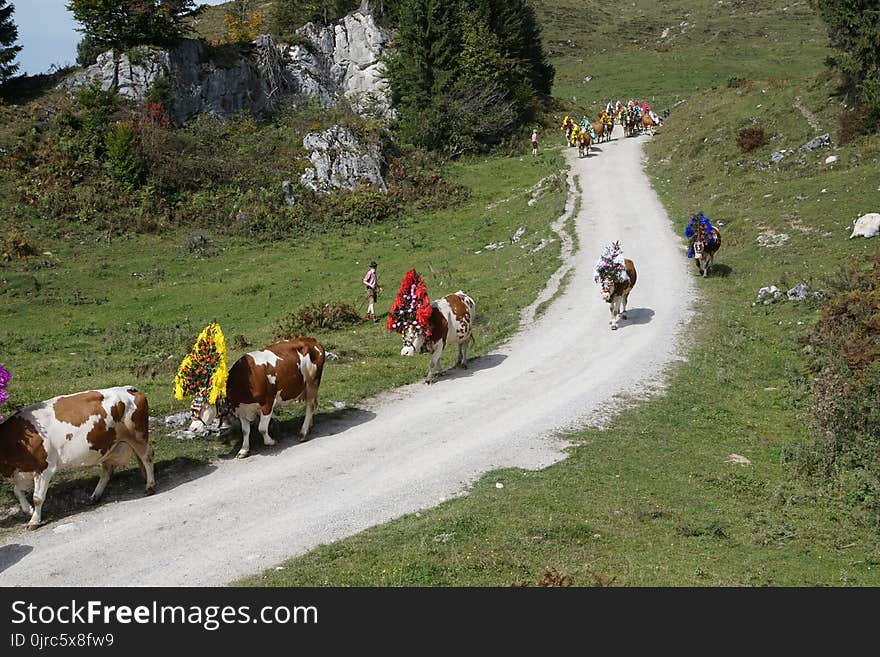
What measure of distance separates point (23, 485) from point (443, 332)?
433 inches

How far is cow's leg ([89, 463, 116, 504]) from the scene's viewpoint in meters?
13.4

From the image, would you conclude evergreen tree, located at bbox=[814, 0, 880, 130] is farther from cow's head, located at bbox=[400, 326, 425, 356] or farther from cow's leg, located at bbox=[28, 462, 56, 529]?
cow's leg, located at bbox=[28, 462, 56, 529]

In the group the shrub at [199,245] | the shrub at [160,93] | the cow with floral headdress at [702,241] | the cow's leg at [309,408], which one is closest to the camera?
the cow's leg at [309,408]

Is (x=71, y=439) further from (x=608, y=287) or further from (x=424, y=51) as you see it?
(x=424, y=51)

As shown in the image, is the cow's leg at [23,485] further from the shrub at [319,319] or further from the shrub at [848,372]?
the shrub at [848,372]

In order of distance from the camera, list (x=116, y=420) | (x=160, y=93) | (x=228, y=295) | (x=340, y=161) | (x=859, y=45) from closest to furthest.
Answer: (x=116, y=420) → (x=228, y=295) → (x=859, y=45) → (x=340, y=161) → (x=160, y=93)

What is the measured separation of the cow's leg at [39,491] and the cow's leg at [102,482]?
1.01 m

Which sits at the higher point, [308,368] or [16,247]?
[16,247]

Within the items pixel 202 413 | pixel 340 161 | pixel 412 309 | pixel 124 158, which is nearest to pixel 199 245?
pixel 124 158

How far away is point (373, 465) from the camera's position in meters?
14.8

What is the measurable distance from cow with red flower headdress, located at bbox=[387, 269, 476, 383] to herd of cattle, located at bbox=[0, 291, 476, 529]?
3.26 meters

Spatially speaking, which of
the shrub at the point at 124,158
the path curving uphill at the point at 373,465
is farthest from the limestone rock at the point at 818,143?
the shrub at the point at 124,158

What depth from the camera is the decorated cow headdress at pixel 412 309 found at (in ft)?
63.2

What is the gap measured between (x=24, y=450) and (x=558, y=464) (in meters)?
10.0
